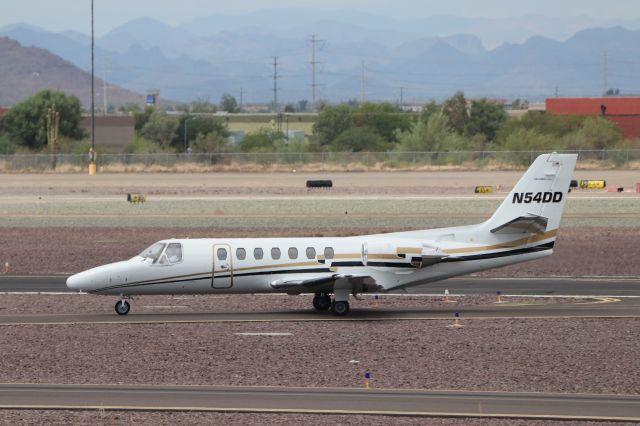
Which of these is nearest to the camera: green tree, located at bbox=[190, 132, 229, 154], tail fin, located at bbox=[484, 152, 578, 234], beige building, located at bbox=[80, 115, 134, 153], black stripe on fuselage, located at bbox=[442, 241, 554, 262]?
black stripe on fuselage, located at bbox=[442, 241, 554, 262]

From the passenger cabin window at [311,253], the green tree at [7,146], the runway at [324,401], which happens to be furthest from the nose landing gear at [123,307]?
the green tree at [7,146]

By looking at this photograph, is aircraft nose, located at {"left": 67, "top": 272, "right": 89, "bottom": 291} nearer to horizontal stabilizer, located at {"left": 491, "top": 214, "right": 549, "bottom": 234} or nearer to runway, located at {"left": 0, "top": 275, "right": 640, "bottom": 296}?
runway, located at {"left": 0, "top": 275, "right": 640, "bottom": 296}

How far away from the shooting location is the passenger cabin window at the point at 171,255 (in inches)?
1182

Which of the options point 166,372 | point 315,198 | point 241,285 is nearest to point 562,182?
point 241,285

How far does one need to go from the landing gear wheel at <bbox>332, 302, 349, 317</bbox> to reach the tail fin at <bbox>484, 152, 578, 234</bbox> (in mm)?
4296

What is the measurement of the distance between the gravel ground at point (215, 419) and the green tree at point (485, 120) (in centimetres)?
13001

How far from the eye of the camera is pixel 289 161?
105 m

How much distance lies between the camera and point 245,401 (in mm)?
20828

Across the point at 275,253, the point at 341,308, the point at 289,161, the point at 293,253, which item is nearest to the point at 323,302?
the point at 341,308

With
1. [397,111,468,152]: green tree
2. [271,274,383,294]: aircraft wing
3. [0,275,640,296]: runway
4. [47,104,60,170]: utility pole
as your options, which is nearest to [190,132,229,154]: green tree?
[47,104,60,170]: utility pole

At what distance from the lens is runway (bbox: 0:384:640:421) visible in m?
20.0

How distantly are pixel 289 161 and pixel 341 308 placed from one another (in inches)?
2954

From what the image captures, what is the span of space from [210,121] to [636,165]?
72.1 m

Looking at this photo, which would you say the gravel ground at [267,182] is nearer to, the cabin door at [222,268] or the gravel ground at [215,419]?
the cabin door at [222,268]
